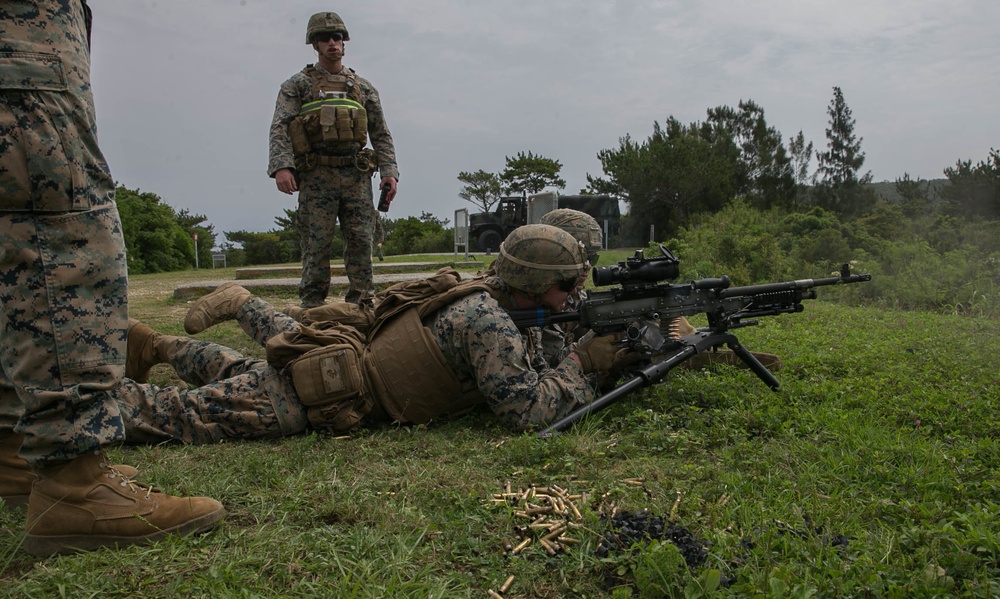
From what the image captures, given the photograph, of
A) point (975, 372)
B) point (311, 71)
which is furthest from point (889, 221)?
point (311, 71)

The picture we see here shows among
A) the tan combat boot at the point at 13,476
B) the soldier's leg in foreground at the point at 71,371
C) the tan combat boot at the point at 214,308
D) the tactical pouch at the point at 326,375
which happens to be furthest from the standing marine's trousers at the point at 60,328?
the tan combat boot at the point at 214,308

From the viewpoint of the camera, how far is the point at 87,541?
2.13 m

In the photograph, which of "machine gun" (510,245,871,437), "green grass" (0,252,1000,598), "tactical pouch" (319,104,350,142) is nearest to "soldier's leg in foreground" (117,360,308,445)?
"green grass" (0,252,1000,598)

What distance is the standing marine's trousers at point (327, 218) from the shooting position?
6.00 m

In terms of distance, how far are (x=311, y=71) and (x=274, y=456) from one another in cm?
411

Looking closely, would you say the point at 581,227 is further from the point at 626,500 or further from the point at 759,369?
the point at 626,500

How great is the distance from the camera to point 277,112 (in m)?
5.90

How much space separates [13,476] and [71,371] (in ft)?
2.45

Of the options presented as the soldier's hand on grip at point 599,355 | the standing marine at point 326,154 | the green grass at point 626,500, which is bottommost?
the green grass at point 626,500

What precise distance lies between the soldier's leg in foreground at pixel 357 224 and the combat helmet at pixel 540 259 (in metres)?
2.62

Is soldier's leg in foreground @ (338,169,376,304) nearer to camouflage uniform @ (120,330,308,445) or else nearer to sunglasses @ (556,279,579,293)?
camouflage uniform @ (120,330,308,445)

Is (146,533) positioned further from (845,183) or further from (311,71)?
(845,183)

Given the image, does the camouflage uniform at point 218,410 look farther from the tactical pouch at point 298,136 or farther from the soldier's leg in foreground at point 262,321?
the tactical pouch at point 298,136

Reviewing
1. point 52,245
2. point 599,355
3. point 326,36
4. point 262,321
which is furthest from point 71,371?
point 326,36
